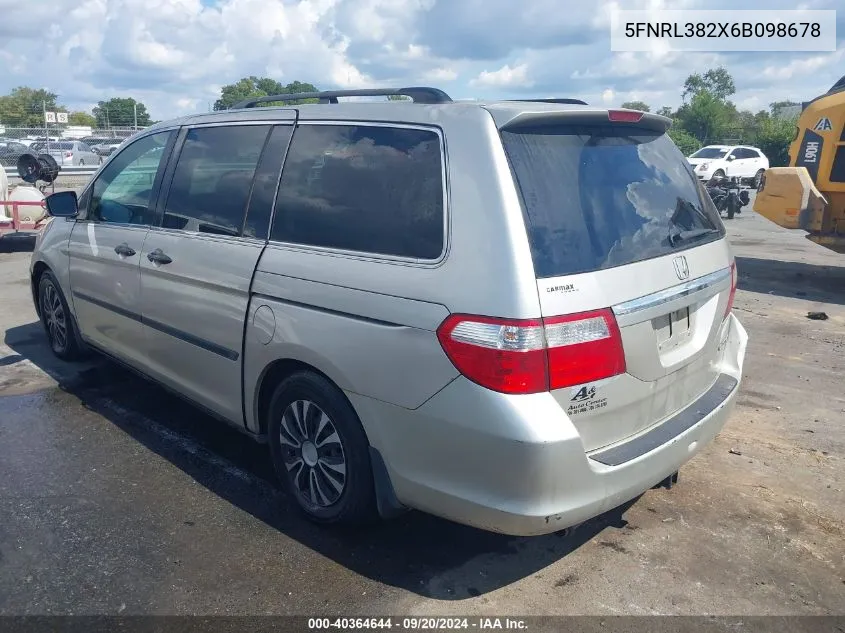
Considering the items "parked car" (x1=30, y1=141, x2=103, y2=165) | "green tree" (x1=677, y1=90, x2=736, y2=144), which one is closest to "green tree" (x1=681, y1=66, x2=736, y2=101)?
"green tree" (x1=677, y1=90, x2=736, y2=144)

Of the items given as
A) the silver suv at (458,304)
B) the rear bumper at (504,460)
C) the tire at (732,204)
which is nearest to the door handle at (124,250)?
the silver suv at (458,304)

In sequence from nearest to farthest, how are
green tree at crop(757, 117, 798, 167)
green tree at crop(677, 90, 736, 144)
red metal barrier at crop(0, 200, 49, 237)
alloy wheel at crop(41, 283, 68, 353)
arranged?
alloy wheel at crop(41, 283, 68, 353) < red metal barrier at crop(0, 200, 49, 237) < green tree at crop(757, 117, 798, 167) < green tree at crop(677, 90, 736, 144)

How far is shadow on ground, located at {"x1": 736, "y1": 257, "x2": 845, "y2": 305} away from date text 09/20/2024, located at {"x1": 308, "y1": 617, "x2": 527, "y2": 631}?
7372mm

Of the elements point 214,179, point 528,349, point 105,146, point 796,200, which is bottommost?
point 528,349

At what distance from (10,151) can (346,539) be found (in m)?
26.5

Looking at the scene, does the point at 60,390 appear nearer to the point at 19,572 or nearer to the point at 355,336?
the point at 19,572

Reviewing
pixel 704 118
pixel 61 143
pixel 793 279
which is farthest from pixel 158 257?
pixel 704 118

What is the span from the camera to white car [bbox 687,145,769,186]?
26938 millimetres

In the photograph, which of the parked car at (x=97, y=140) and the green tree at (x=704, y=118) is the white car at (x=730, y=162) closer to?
the parked car at (x=97, y=140)

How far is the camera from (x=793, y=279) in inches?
391

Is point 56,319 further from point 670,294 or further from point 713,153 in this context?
point 713,153

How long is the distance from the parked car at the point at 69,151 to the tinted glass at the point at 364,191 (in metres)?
25.8

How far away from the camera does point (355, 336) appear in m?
2.91

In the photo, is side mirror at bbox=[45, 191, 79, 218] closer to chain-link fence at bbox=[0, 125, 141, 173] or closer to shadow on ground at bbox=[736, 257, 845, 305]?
shadow on ground at bbox=[736, 257, 845, 305]
